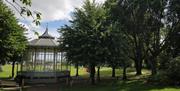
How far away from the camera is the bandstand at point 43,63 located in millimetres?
40750

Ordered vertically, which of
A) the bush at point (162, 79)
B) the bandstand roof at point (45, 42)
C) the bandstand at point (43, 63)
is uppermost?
the bandstand roof at point (45, 42)

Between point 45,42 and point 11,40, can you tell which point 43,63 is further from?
point 11,40

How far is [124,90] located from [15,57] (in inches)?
797

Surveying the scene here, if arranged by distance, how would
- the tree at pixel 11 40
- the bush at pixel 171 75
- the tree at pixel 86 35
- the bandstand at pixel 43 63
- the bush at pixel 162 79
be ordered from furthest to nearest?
1. the bandstand at pixel 43 63
2. the tree at pixel 11 40
3. the tree at pixel 86 35
4. the bush at pixel 162 79
5. the bush at pixel 171 75

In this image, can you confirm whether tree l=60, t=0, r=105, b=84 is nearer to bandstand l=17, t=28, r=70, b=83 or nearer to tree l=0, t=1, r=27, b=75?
bandstand l=17, t=28, r=70, b=83

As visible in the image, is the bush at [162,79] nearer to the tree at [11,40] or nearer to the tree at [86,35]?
the tree at [86,35]

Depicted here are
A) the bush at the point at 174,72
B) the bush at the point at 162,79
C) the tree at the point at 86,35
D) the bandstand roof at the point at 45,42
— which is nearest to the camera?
the bush at the point at 174,72

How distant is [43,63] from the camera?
41469mm

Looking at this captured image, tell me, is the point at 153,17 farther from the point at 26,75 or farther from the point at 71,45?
the point at 26,75

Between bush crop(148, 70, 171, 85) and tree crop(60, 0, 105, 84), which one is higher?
tree crop(60, 0, 105, 84)

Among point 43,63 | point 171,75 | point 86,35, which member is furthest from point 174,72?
point 43,63

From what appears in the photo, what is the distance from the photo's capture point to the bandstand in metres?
40.8

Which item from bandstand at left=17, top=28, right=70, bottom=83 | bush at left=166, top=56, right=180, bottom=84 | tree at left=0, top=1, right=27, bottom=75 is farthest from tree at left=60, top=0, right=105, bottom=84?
bush at left=166, top=56, right=180, bottom=84

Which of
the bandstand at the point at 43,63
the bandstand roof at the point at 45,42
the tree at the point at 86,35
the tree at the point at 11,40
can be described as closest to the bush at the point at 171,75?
the tree at the point at 86,35
